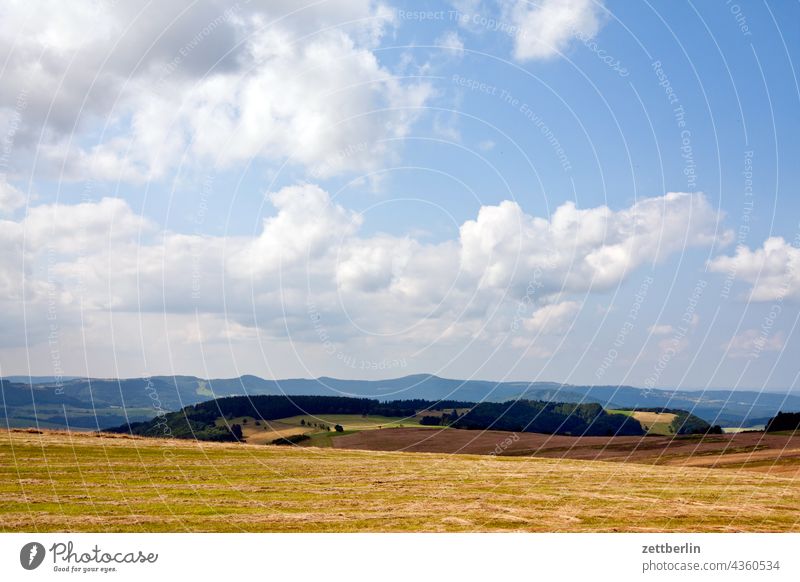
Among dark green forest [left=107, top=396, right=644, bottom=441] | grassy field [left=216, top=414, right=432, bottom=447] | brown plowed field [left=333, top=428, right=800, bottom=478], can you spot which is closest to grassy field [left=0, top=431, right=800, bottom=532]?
brown plowed field [left=333, top=428, right=800, bottom=478]

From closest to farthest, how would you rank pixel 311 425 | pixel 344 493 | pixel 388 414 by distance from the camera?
pixel 344 493 < pixel 311 425 < pixel 388 414

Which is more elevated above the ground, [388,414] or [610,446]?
[388,414]

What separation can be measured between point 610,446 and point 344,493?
56101mm

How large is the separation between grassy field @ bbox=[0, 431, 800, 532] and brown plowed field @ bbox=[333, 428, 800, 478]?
11.4m

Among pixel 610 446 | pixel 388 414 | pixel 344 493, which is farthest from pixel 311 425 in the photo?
pixel 344 493

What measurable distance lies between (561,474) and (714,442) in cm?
3832

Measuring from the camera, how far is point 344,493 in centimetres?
3991

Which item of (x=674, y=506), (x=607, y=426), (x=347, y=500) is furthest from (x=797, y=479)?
(x=607, y=426)

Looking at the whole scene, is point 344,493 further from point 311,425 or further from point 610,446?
point 311,425

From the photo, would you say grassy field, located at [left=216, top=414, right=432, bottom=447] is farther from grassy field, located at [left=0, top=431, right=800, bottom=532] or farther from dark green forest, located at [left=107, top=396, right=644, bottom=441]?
grassy field, located at [left=0, top=431, right=800, bottom=532]

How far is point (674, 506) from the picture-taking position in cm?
3803
